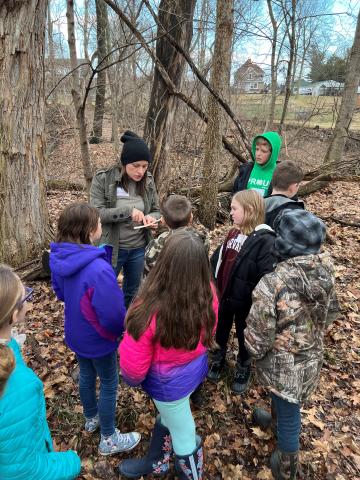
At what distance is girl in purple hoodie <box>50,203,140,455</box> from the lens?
6.08ft

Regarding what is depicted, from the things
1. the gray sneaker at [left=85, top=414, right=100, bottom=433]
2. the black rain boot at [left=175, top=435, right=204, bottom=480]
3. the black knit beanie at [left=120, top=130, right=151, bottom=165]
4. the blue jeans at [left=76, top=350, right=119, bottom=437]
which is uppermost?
the black knit beanie at [left=120, top=130, right=151, bottom=165]

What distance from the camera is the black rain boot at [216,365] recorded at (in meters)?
2.99

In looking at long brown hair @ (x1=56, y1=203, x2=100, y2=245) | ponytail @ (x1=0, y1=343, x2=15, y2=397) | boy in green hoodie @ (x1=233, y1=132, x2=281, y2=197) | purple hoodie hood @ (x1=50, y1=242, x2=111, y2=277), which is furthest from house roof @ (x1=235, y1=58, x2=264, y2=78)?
ponytail @ (x1=0, y1=343, x2=15, y2=397)

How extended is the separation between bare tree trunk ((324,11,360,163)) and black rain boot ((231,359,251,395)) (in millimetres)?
8383

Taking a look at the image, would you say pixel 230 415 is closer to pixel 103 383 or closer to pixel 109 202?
pixel 103 383

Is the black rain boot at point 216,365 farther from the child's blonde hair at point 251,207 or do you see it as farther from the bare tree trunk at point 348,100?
the bare tree trunk at point 348,100

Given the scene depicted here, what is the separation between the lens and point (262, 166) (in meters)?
3.93

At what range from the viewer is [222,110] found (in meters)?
4.86

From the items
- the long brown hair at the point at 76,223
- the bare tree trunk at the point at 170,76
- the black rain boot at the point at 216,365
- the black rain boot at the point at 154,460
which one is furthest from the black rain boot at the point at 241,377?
the bare tree trunk at the point at 170,76

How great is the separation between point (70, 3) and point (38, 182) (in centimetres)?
234

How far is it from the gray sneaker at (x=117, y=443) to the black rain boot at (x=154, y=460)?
0.35 feet

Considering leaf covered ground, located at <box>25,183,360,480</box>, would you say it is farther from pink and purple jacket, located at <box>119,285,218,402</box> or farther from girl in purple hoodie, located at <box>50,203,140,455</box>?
pink and purple jacket, located at <box>119,285,218,402</box>

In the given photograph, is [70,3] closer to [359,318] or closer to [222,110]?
[222,110]

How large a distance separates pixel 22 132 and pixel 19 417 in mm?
3099
